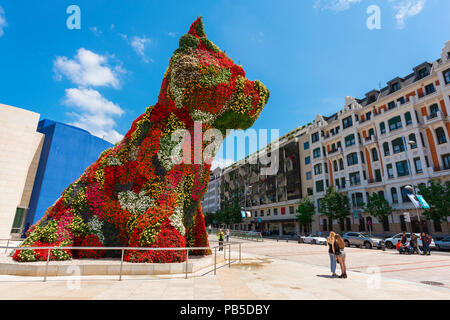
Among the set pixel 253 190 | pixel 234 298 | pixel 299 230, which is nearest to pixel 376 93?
pixel 299 230

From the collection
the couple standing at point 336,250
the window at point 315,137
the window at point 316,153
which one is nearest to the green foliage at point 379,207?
the window at point 316,153

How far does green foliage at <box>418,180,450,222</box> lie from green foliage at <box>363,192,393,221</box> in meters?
4.97

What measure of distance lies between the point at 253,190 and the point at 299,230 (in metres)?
17.5

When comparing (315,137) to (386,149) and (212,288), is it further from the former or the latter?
(212,288)

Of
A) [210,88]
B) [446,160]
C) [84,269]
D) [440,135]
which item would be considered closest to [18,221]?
[84,269]

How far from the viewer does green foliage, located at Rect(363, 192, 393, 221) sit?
29.6 metres

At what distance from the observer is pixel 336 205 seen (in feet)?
115

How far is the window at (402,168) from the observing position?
30.6 metres

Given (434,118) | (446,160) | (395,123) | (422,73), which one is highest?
(422,73)

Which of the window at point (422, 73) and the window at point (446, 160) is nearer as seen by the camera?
the window at point (446, 160)

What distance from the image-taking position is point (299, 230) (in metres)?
45.7

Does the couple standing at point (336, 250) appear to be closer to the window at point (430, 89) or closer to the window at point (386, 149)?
the window at point (386, 149)

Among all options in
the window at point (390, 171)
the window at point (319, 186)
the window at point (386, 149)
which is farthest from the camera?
the window at point (319, 186)

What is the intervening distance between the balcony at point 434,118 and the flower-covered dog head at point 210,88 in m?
28.8
